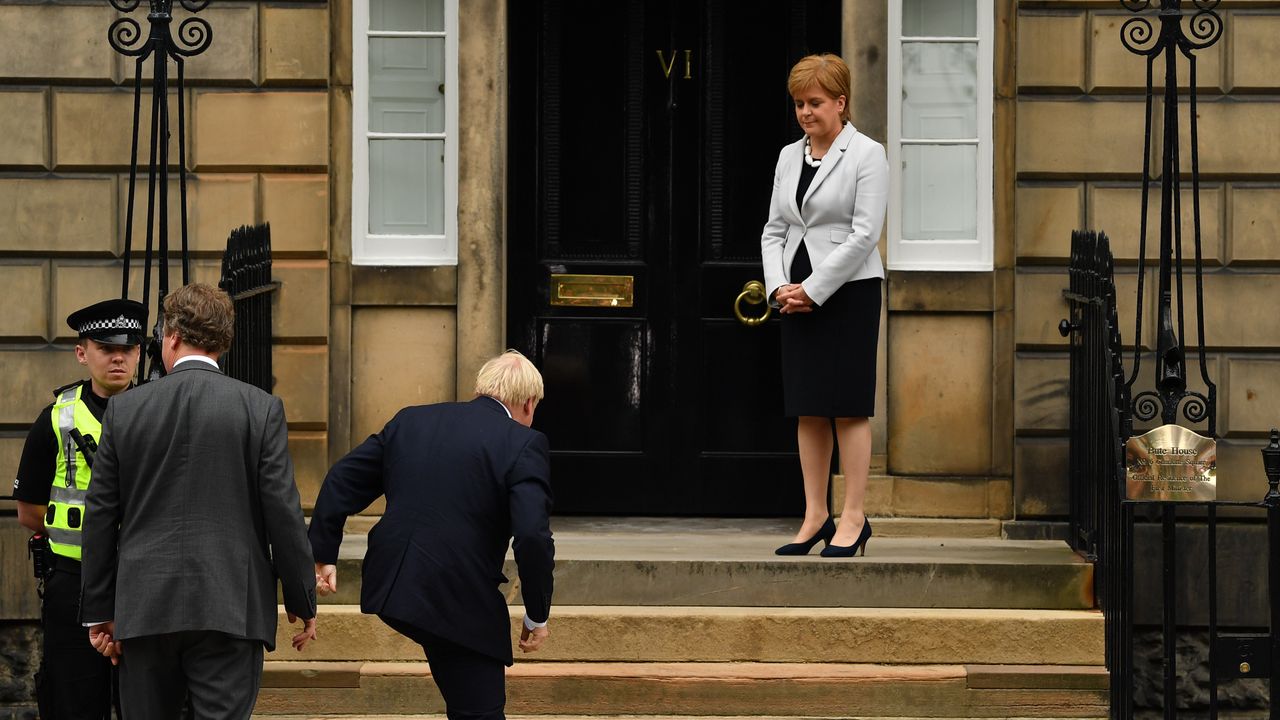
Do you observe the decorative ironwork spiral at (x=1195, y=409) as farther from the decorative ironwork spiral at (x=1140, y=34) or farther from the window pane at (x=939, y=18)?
the window pane at (x=939, y=18)

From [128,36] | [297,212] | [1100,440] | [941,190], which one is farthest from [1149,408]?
[128,36]

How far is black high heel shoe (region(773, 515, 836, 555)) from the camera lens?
7809 millimetres

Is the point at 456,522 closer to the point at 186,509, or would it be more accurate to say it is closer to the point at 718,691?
the point at 186,509

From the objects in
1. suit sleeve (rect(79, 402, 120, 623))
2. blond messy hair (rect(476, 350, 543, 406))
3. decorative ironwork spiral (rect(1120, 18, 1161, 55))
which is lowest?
suit sleeve (rect(79, 402, 120, 623))

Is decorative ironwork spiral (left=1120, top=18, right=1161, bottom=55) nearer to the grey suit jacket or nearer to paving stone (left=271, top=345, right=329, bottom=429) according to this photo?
paving stone (left=271, top=345, right=329, bottom=429)

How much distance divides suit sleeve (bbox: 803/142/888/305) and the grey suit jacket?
2.84 meters

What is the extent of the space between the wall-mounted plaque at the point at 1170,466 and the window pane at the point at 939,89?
241 centimetres

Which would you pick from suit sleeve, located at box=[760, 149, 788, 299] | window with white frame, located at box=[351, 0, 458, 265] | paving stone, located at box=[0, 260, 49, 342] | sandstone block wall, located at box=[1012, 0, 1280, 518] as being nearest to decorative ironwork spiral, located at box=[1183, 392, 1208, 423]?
sandstone block wall, located at box=[1012, 0, 1280, 518]

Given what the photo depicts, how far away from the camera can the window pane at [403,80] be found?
30.2 ft

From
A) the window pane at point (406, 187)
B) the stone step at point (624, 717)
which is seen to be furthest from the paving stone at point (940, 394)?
the window pane at point (406, 187)

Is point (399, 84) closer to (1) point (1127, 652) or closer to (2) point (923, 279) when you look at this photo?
(2) point (923, 279)

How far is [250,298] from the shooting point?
8062mm

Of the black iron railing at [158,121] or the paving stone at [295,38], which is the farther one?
the paving stone at [295,38]

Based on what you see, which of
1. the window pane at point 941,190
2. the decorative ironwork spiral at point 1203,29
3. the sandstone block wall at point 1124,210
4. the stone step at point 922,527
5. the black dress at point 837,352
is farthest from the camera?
the window pane at point 941,190
